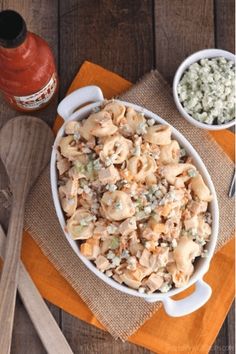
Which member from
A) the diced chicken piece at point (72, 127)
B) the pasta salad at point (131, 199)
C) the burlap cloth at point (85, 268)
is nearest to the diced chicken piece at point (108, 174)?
the pasta salad at point (131, 199)

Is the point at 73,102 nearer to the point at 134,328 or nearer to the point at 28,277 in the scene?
the point at 28,277

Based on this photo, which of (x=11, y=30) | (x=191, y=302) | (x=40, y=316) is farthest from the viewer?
(x=40, y=316)

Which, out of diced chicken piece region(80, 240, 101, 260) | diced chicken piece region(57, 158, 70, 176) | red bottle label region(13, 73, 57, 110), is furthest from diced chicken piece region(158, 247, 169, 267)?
red bottle label region(13, 73, 57, 110)

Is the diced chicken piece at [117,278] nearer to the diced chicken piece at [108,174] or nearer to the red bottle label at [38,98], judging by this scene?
the diced chicken piece at [108,174]

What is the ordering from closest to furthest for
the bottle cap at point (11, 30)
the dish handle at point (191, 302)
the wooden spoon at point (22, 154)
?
the bottle cap at point (11, 30) < the dish handle at point (191, 302) < the wooden spoon at point (22, 154)

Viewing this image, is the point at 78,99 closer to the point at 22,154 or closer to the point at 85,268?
the point at 22,154

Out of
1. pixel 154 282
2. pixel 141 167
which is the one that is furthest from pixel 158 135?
pixel 154 282

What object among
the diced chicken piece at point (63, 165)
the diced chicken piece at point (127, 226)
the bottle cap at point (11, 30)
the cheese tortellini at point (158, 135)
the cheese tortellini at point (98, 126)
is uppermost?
the bottle cap at point (11, 30)

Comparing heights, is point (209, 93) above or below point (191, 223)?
above
